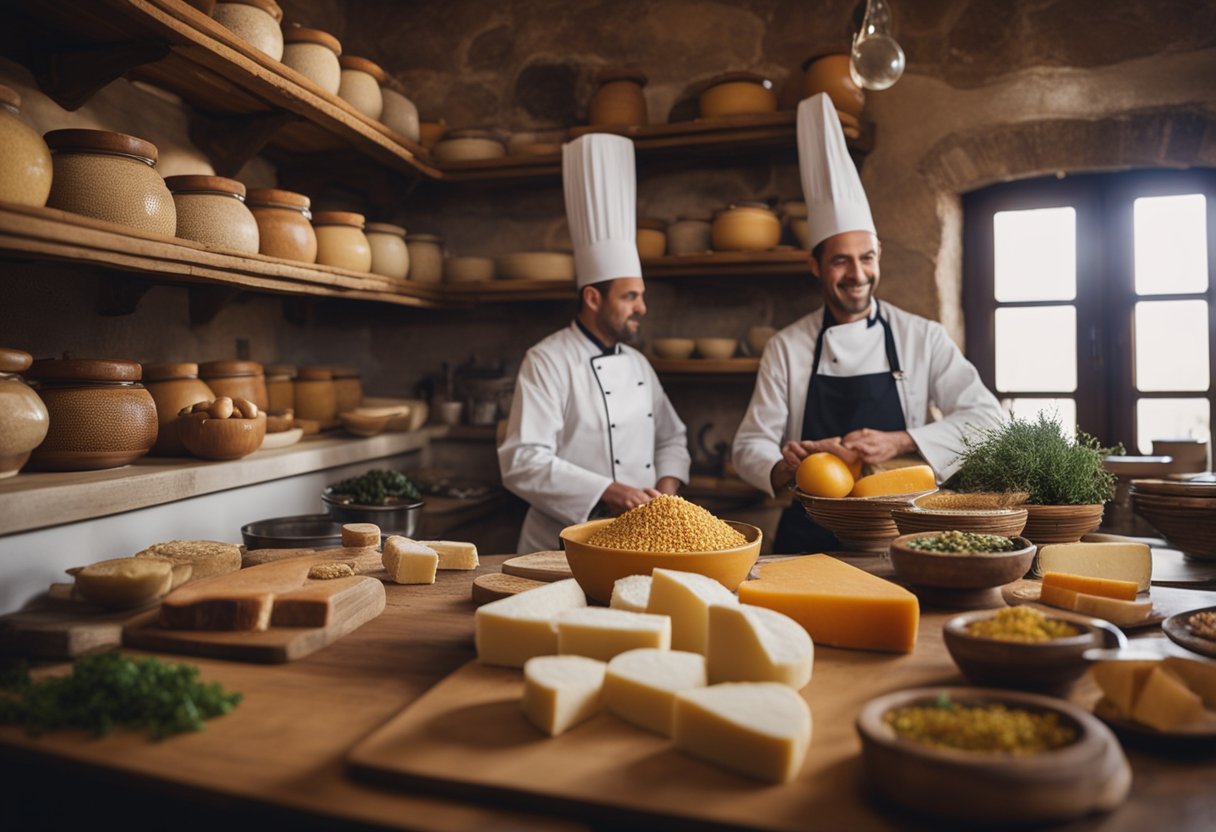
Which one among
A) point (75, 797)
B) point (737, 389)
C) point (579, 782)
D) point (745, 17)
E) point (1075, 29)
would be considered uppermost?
point (745, 17)

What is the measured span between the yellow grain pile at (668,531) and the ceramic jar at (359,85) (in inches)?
92.1

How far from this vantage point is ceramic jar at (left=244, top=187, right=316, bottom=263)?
104 inches

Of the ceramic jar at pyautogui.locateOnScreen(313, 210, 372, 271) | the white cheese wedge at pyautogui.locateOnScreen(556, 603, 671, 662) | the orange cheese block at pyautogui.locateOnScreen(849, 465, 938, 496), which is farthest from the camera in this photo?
the ceramic jar at pyautogui.locateOnScreen(313, 210, 372, 271)

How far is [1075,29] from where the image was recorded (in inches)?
134

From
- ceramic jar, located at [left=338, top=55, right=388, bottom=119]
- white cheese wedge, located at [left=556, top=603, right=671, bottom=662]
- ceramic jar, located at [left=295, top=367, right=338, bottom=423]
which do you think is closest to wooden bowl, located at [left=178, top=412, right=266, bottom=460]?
ceramic jar, located at [left=295, top=367, right=338, bottom=423]

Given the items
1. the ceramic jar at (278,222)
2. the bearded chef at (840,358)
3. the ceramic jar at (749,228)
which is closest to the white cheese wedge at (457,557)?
the ceramic jar at (278,222)

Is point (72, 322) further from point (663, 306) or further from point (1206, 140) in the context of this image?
point (1206, 140)

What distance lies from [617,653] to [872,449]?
1.61 m

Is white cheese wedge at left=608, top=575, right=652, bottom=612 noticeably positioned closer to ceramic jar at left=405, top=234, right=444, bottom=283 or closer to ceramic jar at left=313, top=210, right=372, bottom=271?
ceramic jar at left=313, top=210, right=372, bottom=271

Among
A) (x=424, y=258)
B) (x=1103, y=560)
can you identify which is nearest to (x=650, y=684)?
(x=1103, y=560)

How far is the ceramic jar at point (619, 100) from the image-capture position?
3.62 meters

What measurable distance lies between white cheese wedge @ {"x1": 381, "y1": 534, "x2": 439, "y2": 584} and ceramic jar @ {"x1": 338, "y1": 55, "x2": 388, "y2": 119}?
6.91 feet

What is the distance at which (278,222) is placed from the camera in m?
2.65

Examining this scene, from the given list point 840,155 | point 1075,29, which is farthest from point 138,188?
point 1075,29
